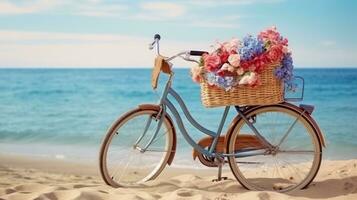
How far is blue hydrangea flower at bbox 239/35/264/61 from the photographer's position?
3885mm

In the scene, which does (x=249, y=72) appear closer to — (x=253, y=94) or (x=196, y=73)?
(x=253, y=94)

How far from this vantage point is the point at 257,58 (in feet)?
12.7

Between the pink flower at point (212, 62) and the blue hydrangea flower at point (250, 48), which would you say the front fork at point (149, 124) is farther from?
the blue hydrangea flower at point (250, 48)

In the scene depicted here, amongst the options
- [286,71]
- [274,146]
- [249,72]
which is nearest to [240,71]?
[249,72]

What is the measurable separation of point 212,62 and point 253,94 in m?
0.37

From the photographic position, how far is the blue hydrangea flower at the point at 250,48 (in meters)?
3.88

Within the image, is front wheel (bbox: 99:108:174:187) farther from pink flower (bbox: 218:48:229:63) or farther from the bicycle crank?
pink flower (bbox: 218:48:229:63)

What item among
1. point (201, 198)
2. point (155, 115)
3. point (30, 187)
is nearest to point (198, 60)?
point (155, 115)

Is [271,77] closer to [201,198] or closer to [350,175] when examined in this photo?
[201,198]

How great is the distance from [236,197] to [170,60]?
1084 mm

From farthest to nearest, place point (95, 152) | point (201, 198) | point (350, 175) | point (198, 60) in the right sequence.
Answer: point (95, 152) < point (350, 175) < point (198, 60) < point (201, 198)

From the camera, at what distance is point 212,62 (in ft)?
13.0

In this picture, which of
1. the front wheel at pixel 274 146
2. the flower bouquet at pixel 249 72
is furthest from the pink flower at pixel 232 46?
the front wheel at pixel 274 146

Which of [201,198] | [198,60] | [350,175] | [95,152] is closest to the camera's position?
[201,198]
